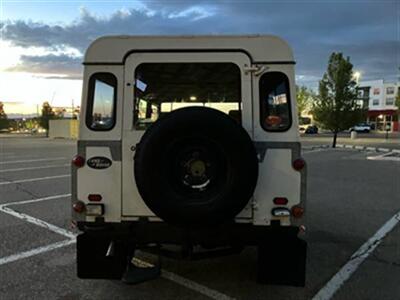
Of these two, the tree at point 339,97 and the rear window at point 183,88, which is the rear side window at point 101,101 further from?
the tree at point 339,97

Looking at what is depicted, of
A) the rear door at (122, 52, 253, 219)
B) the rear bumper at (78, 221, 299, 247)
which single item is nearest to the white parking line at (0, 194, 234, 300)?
the rear bumper at (78, 221, 299, 247)

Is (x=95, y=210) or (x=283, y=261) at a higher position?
(x=95, y=210)

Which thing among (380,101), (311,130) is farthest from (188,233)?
(380,101)

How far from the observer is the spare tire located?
3342 mm

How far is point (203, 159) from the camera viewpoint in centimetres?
347

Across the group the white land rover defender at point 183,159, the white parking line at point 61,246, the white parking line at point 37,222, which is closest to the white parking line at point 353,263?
the white land rover defender at point 183,159

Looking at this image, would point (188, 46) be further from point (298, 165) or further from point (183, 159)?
point (298, 165)

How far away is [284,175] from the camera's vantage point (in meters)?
3.65

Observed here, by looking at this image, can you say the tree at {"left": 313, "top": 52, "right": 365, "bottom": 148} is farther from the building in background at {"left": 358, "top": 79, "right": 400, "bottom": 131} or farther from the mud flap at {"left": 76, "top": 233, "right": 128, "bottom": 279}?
the building in background at {"left": 358, "top": 79, "right": 400, "bottom": 131}

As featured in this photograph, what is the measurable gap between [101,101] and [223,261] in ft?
7.71

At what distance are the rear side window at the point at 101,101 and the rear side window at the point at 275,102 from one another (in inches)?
54.4

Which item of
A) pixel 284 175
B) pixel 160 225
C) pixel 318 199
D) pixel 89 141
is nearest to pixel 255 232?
pixel 284 175

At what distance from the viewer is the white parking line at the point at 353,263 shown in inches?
156

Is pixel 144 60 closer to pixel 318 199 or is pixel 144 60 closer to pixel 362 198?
pixel 318 199
